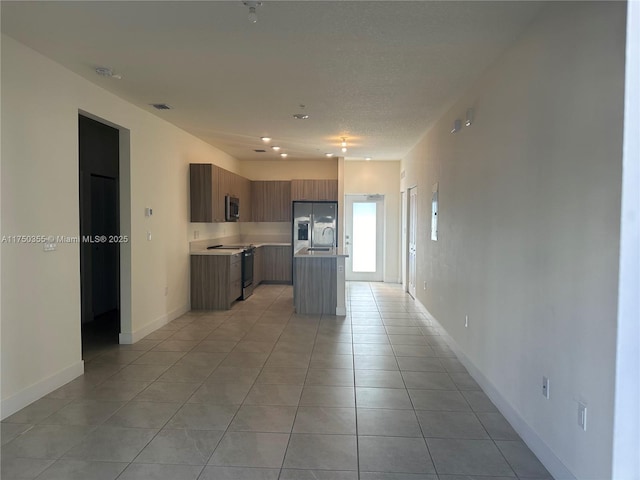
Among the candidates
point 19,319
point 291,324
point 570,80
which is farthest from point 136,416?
point 570,80

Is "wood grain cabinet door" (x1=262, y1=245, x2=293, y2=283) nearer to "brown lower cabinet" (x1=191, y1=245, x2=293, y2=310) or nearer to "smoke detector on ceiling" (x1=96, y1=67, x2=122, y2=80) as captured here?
"brown lower cabinet" (x1=191, y1=245, x2=293, y2=310)

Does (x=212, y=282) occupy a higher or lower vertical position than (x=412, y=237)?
lower

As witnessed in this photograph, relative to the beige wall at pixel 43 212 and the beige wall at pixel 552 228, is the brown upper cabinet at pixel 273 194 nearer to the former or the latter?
the beige wall at pixel 43 212

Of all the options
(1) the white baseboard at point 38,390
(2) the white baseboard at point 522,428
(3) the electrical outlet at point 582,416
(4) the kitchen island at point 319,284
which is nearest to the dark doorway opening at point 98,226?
(1) the white baseboard at point 38,390

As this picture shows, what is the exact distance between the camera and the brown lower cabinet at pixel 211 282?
6.19 meters

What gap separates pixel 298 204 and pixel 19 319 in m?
5.99

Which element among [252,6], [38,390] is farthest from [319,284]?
[252,6]

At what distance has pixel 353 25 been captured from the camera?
2621mm

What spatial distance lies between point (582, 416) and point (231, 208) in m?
6.10

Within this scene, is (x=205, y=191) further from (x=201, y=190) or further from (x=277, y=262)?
(x=277, y=262)

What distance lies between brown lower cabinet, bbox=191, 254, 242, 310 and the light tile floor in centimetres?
159

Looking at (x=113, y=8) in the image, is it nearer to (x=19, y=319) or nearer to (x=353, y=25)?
(x=353, y=25)

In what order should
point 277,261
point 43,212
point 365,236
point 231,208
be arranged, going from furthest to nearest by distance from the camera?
point 365,236, point 277,261, point 231,208, point 43,212

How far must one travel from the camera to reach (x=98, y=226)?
584 centimetres
